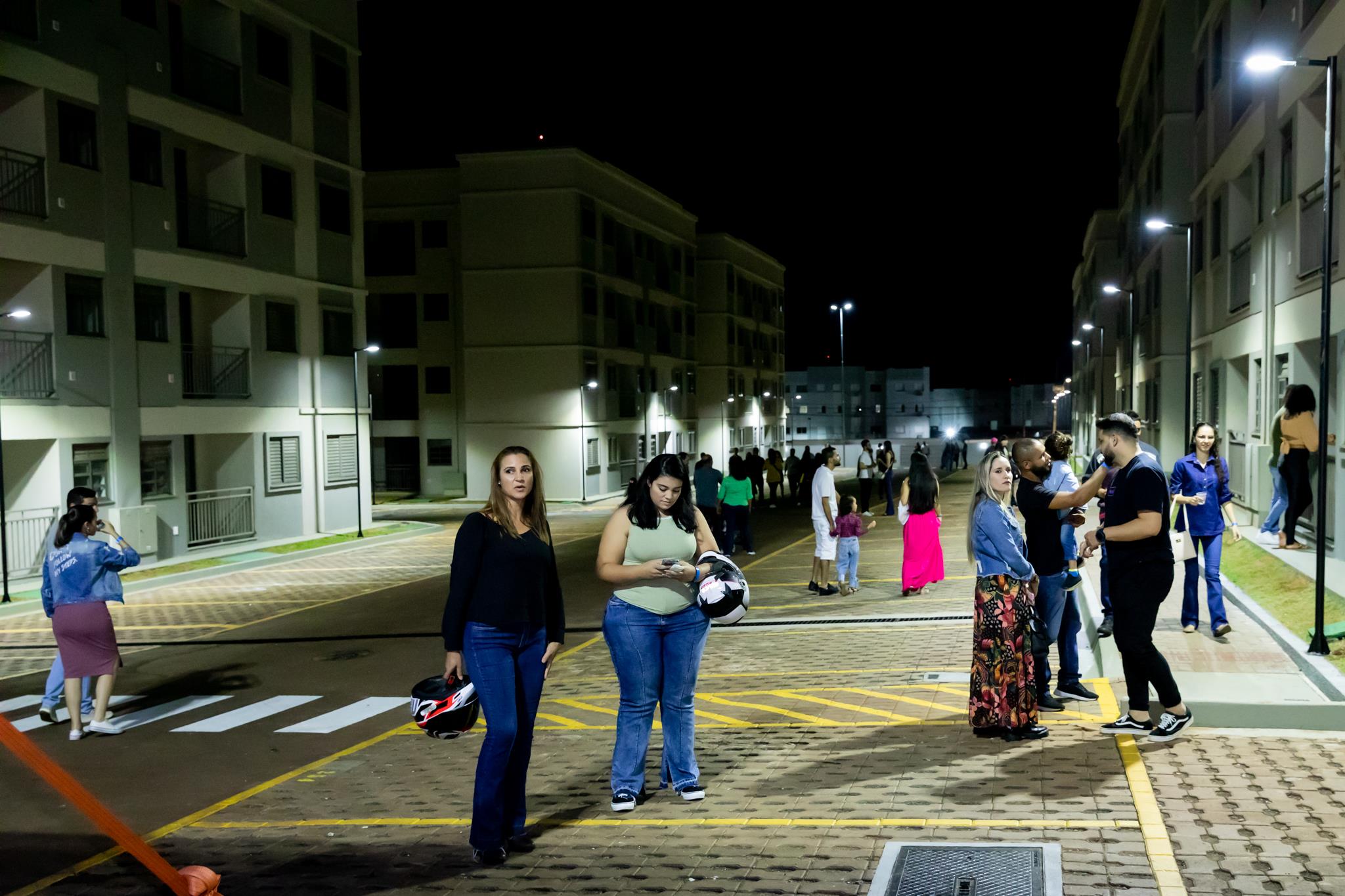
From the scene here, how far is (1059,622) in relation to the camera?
8.79 m

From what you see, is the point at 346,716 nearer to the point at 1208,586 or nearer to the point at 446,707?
the point at 446,707

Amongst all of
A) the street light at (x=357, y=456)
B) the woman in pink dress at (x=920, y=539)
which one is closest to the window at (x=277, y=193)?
the street light at (x=357, y=456)

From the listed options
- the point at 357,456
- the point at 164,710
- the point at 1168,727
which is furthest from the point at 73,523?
the point at 357,456

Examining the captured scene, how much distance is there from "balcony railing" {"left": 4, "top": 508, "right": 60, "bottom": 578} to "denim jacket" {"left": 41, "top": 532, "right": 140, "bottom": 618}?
1204cm

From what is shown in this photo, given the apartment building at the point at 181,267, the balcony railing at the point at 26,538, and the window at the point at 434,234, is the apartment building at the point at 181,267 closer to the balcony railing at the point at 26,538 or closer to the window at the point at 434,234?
the balcony railing at the point at 26,538

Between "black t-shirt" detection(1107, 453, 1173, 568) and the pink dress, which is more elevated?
"black t-shirt" detection(1107, 453, 1173, 568)

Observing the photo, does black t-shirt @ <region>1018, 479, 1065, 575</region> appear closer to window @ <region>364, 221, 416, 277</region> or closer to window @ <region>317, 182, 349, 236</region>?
window @ <region>317, 182, 349, 236</region>

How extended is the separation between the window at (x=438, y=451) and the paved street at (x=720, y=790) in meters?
36.1

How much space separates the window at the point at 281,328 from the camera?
92.7 feet

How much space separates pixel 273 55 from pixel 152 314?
7981 mm

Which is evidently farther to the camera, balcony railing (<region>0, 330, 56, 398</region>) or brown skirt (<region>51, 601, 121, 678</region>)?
balcony railing (<region>0, 330, 56, 398</region>)

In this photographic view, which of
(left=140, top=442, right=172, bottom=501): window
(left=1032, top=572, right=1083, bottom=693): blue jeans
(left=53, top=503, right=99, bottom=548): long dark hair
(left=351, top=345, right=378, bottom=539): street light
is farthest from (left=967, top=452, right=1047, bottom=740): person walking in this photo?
(left=351, top=345, right=378, bottom=539): street light

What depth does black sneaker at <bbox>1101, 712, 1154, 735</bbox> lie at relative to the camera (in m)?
7.46

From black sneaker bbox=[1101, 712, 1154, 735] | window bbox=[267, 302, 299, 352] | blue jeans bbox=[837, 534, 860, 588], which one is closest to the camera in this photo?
black sneaker bbox=[1101, 712, 1154, 735]
